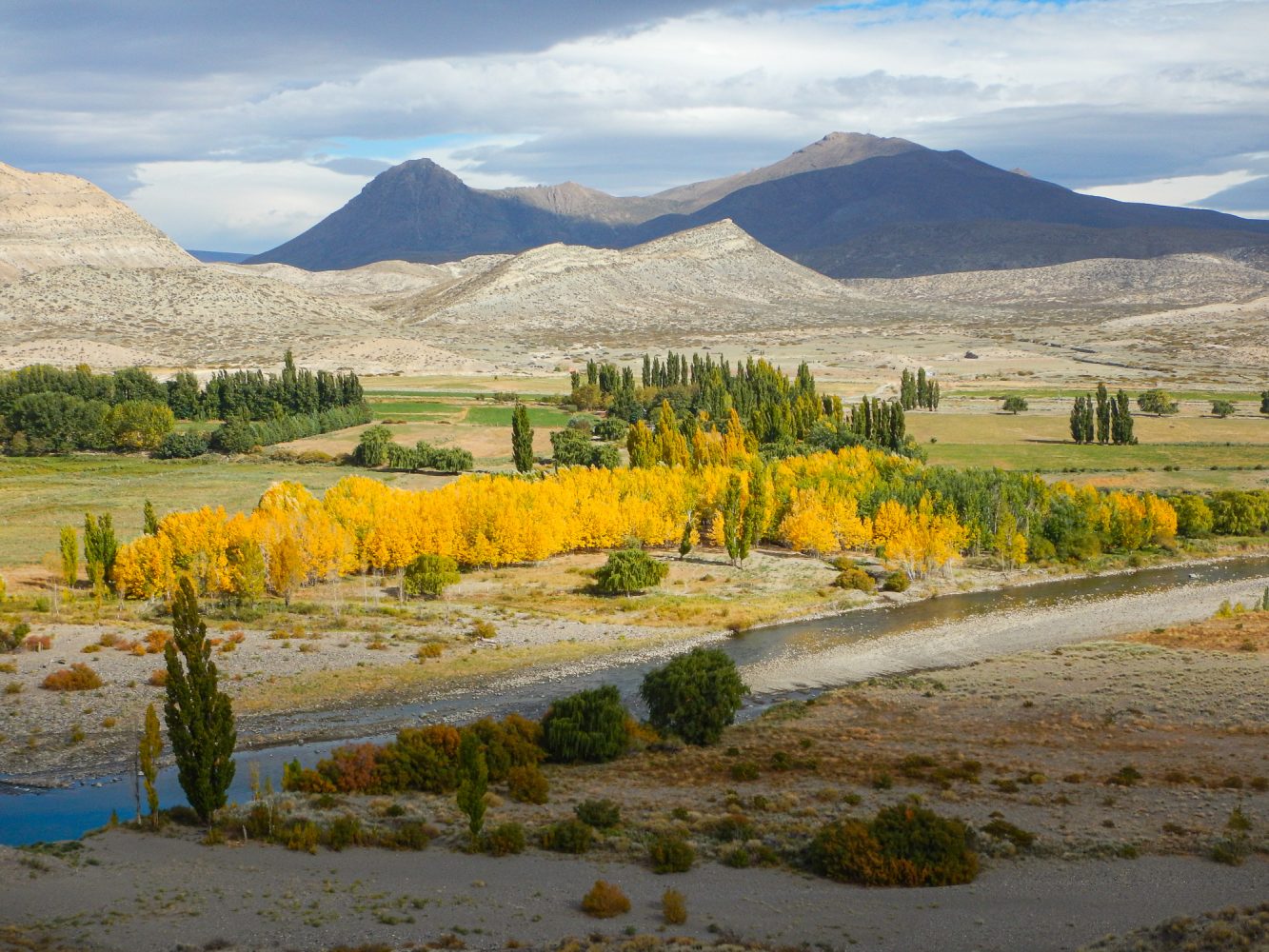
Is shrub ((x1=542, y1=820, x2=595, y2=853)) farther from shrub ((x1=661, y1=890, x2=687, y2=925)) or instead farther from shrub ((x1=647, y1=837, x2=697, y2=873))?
shrub ((x1=661, y1=890, x2=687, y2=925))

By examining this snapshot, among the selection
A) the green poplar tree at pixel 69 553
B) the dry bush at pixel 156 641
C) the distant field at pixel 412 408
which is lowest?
the dry bush at pixel 156 641

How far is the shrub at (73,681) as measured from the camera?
45.7m

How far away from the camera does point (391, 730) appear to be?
42.5 meters

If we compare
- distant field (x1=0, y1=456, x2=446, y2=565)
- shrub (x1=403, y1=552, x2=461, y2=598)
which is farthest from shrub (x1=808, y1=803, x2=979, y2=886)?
distant field (x1=0, y1=456, x2=446, y2=565)

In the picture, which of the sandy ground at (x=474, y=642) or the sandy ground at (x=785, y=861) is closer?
the sandy ground at (x=785, y=861)

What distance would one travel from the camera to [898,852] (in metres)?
28.2

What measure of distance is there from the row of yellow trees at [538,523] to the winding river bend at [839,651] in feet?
21.8

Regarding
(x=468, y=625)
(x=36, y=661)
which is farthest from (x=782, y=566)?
(x=36, y=661)

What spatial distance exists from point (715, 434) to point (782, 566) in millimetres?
30005

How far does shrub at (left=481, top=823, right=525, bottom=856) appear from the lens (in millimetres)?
29875

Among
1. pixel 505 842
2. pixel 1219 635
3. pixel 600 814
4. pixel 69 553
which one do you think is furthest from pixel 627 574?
pixel 505 842

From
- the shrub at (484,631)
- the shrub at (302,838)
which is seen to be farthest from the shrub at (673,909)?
the shrub at (484,631)

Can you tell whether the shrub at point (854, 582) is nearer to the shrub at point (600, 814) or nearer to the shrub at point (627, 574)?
the shrub at point (627, 574)

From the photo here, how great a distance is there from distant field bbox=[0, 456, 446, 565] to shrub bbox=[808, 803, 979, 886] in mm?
55633
